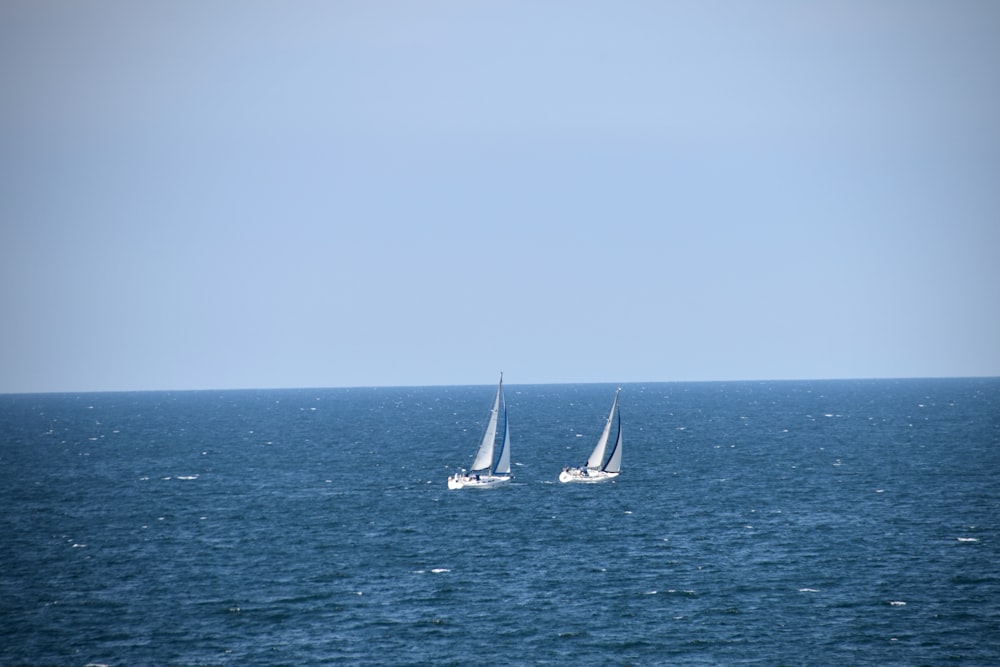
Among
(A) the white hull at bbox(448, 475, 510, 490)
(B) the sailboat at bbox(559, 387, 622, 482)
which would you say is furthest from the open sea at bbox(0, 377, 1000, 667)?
(B) the sailboat at bbox(559, 387, 622, 482)

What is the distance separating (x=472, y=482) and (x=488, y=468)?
16.4ft

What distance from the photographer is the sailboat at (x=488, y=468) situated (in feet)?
388

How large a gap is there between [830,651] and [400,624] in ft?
82.7

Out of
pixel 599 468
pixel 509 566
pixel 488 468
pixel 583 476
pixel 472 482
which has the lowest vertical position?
pixel 509 566

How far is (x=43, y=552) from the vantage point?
3312 inches

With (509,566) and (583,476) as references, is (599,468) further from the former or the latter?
(509,566)

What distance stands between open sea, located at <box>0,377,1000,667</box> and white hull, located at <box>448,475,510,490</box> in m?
2.49

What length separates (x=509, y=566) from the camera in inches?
3100

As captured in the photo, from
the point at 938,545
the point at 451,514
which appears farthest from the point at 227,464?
the point at 938,545

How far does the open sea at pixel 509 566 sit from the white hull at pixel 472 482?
2486 millimetres

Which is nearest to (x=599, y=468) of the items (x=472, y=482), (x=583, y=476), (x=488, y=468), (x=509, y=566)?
(x=583, y=476)

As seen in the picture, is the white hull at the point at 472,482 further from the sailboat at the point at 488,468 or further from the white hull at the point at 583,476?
the white hull at the point at 583,476

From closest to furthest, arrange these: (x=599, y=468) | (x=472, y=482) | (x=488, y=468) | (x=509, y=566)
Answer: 1. (x=509, y=566)
2. (x=472, y=482)
3. (x=488, y=468)
4. (x=599, y=468)

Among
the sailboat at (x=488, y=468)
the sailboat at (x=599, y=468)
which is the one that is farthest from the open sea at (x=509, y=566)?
the sailboat at (x=488, y=468)
